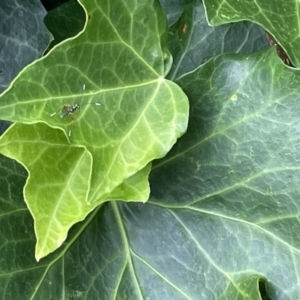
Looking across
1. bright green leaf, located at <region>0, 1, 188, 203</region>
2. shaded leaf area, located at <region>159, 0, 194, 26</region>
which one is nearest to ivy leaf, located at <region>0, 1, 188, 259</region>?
bright green leaf, located at <region>0, 1, 188, 203</region>

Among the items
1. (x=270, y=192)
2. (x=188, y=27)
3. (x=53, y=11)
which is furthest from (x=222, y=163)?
(x=53, y=11)

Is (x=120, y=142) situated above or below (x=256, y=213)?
above

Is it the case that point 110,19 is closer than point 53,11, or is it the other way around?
point 110,19

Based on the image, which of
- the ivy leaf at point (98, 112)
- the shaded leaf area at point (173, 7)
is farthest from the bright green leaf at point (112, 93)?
the shaded leaf area at point (173, 7)

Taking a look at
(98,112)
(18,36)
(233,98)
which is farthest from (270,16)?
(18,36)

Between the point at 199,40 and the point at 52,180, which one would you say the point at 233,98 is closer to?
the point at 199,40

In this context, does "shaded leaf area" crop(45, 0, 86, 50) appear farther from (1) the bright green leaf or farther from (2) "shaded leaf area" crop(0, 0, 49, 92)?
(1) the bright green leaf

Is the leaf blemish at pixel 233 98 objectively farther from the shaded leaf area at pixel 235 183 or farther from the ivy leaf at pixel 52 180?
the ivy leaf at pixel 52 180

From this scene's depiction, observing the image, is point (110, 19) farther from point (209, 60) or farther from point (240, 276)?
point (240, 276)
